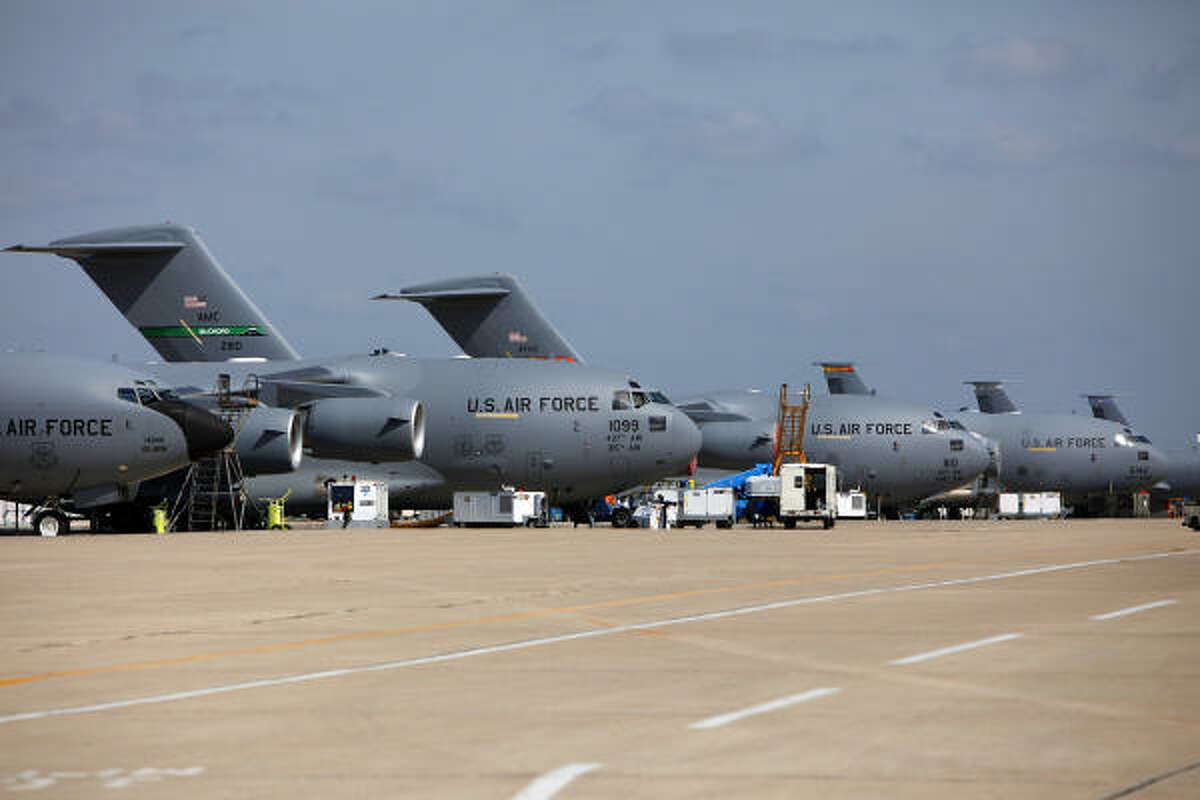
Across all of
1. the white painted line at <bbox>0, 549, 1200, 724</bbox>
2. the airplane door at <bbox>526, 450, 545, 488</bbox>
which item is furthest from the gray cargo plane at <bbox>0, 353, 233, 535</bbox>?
the white painted line at <bbox>0, 549, 1200, 724</bbox>

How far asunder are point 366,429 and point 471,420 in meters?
3.75

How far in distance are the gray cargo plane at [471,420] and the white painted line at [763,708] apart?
42.1 m

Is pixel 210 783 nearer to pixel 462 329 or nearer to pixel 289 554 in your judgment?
pixel 289 554

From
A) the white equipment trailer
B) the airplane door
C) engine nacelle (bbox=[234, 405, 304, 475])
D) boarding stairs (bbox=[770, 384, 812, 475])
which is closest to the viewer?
engine nacelle (bbox=[234, 405, 304, 475])

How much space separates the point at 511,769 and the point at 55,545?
3351 centimetres

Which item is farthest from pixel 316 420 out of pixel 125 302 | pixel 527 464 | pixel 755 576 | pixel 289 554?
pixel 755 576

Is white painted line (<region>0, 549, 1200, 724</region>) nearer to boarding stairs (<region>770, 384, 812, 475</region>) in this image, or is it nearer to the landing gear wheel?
the landing gear wheel

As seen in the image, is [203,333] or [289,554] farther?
[203,333]

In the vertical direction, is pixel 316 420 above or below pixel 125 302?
below

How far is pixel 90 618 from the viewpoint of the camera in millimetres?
18578

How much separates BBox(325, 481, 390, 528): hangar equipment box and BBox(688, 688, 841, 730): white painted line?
144ft

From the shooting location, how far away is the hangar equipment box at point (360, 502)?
5469cm

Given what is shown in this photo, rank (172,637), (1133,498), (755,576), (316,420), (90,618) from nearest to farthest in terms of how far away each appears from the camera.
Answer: (172,637)
(90,618)
(755,576)
(316,420)
(1133,498)

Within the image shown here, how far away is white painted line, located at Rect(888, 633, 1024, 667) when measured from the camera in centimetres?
1373
